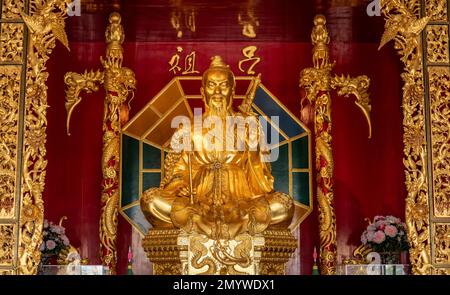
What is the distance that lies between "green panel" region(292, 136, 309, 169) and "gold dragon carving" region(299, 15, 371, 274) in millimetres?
234

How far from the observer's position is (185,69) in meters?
7.72

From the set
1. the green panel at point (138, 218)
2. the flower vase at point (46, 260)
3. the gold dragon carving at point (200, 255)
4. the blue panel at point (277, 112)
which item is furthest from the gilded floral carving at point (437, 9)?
the flower vase at point (46, 260)

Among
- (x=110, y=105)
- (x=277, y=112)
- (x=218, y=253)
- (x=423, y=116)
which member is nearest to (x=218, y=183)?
(x=218, y=253)

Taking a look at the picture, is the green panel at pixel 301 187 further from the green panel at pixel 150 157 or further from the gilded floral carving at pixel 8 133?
the gilded floral carving at pixel 8 133

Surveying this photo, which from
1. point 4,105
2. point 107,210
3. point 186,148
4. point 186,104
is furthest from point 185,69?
point 4,105

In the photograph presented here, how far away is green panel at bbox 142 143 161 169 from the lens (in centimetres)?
753

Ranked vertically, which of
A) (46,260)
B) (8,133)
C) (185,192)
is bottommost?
(46,260)

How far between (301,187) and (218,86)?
1143 mm

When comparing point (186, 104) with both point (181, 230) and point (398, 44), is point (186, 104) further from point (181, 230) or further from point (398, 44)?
point (398, 44)

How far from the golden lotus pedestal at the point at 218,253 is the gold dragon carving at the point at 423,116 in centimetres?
106

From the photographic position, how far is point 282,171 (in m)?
7.52

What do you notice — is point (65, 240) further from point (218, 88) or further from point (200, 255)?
point (218, 88)

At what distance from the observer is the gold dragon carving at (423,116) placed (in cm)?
614

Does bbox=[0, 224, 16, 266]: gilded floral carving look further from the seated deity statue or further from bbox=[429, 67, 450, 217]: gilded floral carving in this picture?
bbox=[429, 67, 450, 217]: gilded floral carving
